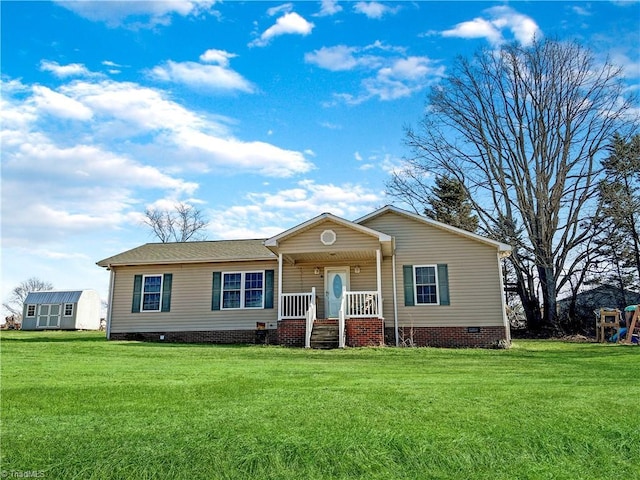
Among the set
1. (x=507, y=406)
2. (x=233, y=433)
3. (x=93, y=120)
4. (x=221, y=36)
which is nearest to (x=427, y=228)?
(x=221, y=36)

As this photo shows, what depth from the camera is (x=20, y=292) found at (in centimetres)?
5853

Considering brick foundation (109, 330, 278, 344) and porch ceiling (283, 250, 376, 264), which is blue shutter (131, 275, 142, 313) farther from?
porch ceiling (283, 250, 376, 264)

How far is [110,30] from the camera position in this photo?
10922 mm

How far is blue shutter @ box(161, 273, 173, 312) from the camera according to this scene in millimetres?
17906

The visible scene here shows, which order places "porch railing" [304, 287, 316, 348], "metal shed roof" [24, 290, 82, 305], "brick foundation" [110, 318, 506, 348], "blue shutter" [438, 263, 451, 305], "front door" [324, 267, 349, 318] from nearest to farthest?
"porch railing" [304, 287, 316, 348] < "brick foundation" [110, 318, 506, 348] < "blue shutter" [438, 263, 451, 305] < "front door" [324, 267, 349, 318] < "metal shed roof" [24, 290, 82, 305]

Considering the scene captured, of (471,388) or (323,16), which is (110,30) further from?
(471,388)

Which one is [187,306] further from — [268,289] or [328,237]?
[328,237]

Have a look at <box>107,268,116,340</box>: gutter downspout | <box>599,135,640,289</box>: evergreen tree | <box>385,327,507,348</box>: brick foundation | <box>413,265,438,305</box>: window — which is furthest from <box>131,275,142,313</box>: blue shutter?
<box>599,135,640,289</box>: evergreen tree

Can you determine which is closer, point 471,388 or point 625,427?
point 625,427

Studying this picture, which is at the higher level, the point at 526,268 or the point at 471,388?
the point at 526,268

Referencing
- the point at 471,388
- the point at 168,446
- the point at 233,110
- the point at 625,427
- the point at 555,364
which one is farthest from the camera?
the point at 233,110

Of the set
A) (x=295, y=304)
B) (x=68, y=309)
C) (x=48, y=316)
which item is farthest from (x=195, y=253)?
(x=48, y=316)

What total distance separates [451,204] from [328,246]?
13637 mm

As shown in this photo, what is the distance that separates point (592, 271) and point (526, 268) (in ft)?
12.0
